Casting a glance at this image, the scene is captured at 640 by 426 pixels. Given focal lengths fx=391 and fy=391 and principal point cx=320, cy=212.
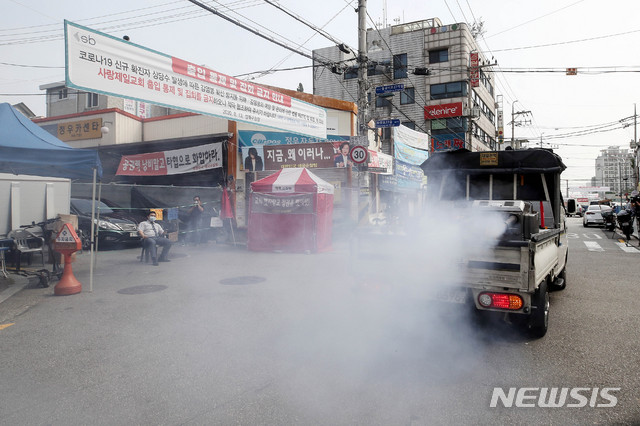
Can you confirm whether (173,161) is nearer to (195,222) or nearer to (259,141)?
(259,141)

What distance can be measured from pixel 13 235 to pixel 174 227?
587 centimetres

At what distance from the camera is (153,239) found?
962 cm

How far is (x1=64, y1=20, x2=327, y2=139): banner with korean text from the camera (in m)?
6.12

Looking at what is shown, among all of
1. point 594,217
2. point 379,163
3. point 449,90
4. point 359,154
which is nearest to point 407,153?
point 379,163

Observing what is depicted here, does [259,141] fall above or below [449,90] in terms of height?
below

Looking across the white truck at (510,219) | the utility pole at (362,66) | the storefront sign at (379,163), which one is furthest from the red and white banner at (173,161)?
the white truck at (510,219)

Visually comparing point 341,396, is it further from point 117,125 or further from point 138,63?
point 117,125

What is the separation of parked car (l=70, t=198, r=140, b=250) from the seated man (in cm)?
271

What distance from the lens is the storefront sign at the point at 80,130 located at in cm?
1900

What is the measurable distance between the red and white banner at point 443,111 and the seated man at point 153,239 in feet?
96.0

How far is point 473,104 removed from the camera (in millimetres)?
34188

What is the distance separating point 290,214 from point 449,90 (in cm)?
2741

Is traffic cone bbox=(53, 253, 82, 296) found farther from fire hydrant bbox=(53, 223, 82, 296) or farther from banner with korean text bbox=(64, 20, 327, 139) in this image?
banner with korean text bbox=(64, 20, 327, 139)

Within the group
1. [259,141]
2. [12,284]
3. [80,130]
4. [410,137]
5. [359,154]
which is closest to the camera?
[12,284]
